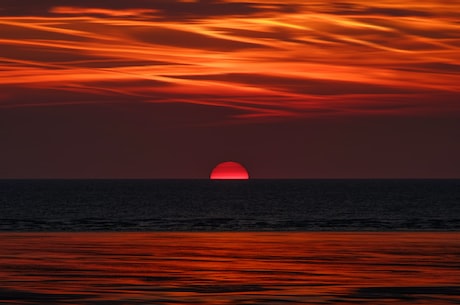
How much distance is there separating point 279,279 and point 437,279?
467cm

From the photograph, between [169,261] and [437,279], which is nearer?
[437,279]

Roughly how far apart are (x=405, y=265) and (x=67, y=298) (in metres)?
14.0

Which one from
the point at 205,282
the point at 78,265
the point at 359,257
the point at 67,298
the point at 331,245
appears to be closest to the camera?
the point at 67,298

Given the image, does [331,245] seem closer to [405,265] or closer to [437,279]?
[405,265]

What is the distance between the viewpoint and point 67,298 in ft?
95.0

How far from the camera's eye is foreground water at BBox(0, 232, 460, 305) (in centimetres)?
2947

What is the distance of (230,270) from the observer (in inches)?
Result: 1448

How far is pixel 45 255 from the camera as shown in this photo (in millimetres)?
43281

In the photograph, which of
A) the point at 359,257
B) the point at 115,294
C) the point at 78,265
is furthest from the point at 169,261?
the point at 115,294

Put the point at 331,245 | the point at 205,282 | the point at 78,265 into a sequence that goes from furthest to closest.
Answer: the point at 331,245, the point at 78,265, the point at 205,282

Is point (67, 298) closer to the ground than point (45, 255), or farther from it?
closer to the ground

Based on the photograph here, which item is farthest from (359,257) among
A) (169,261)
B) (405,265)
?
(169,261)

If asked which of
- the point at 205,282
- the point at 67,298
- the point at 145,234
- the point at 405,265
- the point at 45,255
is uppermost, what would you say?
the point at 145,234

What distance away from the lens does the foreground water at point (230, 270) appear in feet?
96.7
